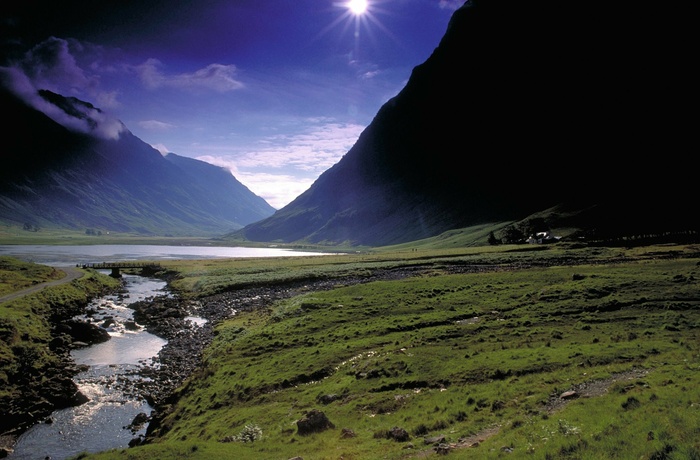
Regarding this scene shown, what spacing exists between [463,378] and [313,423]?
10.6m

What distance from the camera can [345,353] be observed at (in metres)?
32.9

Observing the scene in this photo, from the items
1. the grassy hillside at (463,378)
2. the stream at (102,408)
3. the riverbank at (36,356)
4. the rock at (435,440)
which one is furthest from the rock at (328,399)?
the riverbank at (36,356)

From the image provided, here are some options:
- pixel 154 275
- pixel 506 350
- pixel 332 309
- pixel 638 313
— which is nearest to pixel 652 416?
pixel 506 350

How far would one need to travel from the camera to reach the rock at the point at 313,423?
20.1m

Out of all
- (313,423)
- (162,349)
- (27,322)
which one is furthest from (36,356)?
(313,423)

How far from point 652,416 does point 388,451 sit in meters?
10.3

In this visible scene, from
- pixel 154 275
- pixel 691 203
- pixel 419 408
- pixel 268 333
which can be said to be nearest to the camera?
pixel 419 408

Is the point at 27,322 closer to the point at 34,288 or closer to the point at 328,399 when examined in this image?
the point at 34,288

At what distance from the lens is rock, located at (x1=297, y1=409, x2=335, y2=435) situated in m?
20.1

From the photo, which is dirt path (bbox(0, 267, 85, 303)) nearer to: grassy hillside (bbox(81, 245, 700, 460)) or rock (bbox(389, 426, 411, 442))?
grassy hillside (bbox(81, 245, 700, 460))

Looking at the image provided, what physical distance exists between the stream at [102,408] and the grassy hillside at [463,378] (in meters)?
3.59

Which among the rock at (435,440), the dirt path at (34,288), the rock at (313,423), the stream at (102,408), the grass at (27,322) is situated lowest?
the stream at (102,408)

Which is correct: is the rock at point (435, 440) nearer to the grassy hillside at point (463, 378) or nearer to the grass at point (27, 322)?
the grassy hillside at point (463, 378)

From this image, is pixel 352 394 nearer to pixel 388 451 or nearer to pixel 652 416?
pixel 388 451
